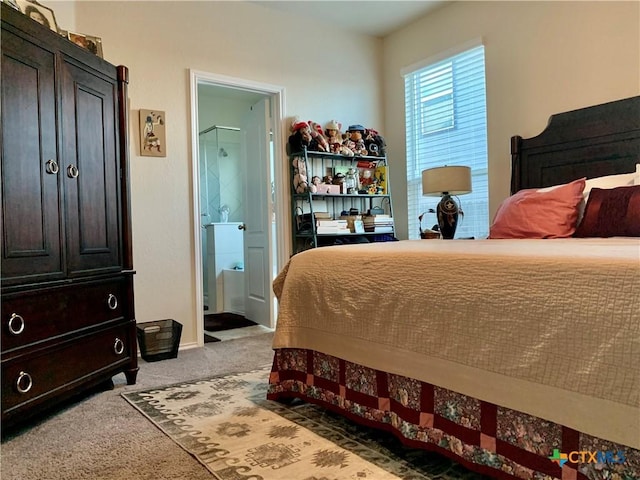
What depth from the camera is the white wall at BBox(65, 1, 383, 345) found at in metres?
3.28

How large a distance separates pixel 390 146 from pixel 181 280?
2.49 metres

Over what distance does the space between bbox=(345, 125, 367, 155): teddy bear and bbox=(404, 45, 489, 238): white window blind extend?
0.48 metres

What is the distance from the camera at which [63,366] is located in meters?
2.09

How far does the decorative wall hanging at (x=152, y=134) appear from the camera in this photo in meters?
3.32

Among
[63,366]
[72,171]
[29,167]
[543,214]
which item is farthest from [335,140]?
[63,366]

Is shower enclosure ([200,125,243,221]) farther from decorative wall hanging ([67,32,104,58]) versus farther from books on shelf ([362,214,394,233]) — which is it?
decorative wall hanging ([67,32,104,58])

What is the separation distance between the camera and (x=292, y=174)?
407cm

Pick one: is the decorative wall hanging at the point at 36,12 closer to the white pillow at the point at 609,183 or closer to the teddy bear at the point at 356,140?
the teddy bear at the point at 356,140

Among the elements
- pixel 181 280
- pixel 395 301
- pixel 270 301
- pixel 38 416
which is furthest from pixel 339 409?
pixel 270 301

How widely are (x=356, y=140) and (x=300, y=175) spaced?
0.75m

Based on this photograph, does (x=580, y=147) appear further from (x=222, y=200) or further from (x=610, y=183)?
(x=222, y=200)

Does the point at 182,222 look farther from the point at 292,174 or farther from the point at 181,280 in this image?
the point at 292,174

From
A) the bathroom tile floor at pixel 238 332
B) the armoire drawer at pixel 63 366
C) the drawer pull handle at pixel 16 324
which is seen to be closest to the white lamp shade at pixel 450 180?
the bathroom tile floor at pixel 238 332

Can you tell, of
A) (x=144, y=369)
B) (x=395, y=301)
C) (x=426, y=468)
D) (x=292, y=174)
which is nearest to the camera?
(x=426, y=468)
